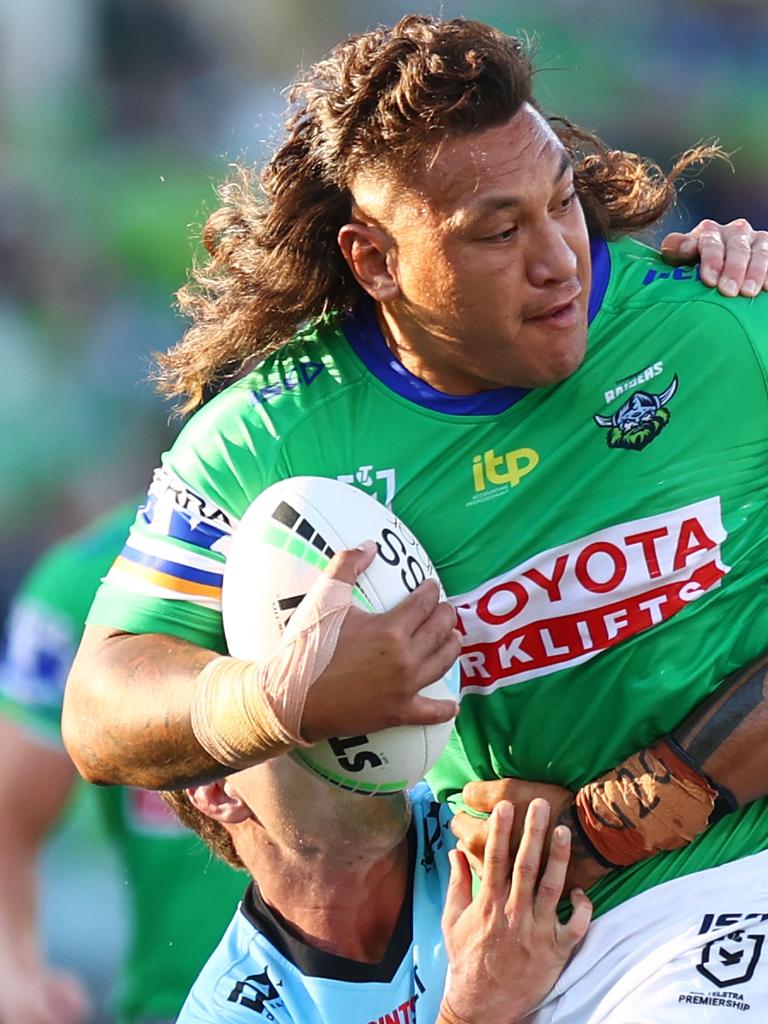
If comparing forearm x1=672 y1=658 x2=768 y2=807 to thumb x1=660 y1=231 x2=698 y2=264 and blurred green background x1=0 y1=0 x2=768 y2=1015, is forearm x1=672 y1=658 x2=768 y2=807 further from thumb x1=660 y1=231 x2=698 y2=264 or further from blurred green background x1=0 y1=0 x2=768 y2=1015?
blurred green background x1=0 y1=0 x2=768 y2=1015

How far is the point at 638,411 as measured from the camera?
3.05 m

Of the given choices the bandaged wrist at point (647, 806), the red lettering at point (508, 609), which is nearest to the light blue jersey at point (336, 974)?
the bandaged wrist at point (647, 806)

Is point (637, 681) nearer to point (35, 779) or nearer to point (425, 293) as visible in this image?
point (425, 293)

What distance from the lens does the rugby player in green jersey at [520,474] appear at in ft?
9.53

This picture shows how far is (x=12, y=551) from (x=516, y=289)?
116 inches

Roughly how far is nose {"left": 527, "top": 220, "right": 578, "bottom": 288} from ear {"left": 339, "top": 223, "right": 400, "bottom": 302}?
0.31m

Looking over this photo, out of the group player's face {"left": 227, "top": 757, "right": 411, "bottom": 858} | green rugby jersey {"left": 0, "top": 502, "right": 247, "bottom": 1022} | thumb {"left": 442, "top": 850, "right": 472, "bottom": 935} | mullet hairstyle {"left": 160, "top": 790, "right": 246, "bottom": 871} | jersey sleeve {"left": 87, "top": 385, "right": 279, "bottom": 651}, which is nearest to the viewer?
jersey sleeve {"left": 87, "top": 385, "right": 279, "bottom": 651}

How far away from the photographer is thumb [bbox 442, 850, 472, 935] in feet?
10.5

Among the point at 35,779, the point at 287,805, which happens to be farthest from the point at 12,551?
the point at 287,805

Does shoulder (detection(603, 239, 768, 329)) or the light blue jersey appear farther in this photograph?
the light blue jersey

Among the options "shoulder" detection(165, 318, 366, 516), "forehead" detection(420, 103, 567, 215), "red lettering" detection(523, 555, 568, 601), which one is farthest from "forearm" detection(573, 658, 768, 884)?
"forehead" detection(420, 103, 567, 215)

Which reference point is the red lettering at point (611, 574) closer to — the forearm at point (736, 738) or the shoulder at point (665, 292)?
the forearm at point (736, 738)

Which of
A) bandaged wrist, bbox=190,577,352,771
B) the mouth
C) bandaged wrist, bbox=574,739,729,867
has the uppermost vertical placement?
the mouth

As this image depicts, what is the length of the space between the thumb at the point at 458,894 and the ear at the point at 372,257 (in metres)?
1.14
